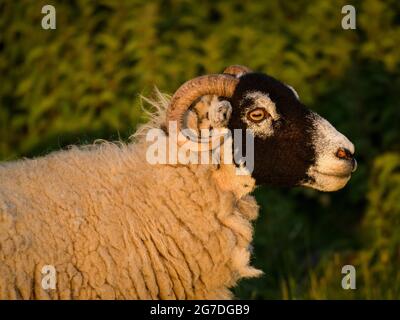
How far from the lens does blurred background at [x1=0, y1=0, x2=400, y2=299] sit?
774 cm

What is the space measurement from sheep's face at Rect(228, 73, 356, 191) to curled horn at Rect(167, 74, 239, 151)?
3.0 inches

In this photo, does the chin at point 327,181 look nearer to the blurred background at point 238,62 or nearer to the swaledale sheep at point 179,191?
the swaledale sheep at point 179,191

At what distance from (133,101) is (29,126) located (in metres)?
1.25

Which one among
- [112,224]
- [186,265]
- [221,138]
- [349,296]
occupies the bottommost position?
[349,296]

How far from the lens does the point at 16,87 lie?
324 inches

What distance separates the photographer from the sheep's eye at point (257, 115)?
4.55 m

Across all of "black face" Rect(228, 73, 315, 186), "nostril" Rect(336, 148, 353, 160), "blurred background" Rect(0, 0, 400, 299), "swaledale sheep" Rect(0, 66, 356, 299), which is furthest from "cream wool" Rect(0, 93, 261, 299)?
"blurred background" Rect(0, 0, 400, 299)

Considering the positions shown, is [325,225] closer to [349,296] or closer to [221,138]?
[349,296]

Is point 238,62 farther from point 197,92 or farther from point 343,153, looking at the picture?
point 343,153

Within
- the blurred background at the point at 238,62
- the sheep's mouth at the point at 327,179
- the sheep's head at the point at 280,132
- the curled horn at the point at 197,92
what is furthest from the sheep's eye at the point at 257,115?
the blurred background at the point at 238,62

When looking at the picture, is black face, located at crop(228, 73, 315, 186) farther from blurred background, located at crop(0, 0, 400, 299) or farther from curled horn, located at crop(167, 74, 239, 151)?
blurred background, located at crop(0, 0, 400, 299)

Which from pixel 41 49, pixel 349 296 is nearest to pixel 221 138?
pixel 349 296

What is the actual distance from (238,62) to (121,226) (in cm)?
406

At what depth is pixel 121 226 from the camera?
14.3 feet
